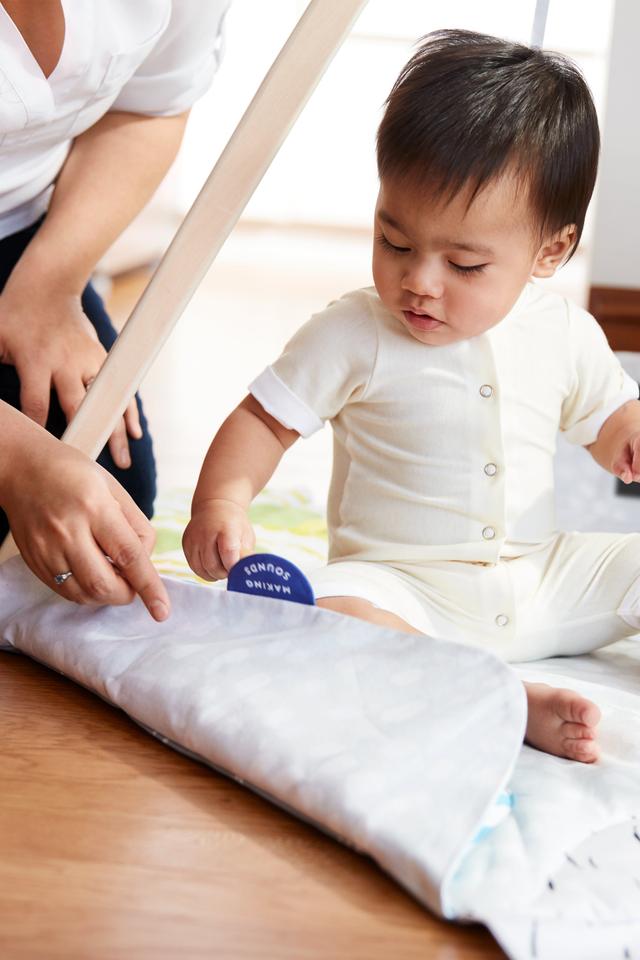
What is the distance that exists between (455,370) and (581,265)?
4256mm

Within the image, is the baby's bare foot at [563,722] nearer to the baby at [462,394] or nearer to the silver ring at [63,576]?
the baby at [462,394]

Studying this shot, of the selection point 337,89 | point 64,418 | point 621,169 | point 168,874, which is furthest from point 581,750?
point 337,89

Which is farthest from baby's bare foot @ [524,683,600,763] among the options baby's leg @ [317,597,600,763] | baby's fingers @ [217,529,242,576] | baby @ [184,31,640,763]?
baby's fingers @ [217,529,242,576]

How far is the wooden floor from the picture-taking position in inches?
23.3

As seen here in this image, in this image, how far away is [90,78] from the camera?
3.41 feet

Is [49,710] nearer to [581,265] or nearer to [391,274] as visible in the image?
[391,274]

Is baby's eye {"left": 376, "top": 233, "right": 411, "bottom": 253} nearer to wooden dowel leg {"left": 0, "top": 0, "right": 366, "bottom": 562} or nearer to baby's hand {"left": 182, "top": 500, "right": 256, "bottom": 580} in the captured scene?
wooden dowel leg {"left": 0, "top": 0, "right": 366, "bottom": 562}

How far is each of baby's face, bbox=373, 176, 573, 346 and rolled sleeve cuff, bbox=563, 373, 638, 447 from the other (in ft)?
0.53

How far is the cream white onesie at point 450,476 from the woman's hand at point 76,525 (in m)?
0.22

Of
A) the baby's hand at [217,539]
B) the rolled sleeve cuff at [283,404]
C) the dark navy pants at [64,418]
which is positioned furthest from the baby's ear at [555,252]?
the dark navy pants at [64,418]

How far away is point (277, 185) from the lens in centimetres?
545

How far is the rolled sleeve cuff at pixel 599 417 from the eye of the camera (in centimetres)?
107

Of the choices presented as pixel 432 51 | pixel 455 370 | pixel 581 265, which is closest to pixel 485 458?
pixel 455 370

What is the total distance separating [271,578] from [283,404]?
21 cm
